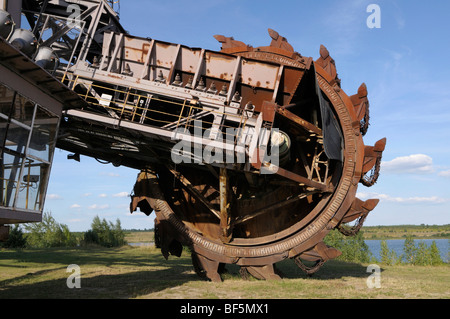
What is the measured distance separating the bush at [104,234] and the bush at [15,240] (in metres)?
5.69

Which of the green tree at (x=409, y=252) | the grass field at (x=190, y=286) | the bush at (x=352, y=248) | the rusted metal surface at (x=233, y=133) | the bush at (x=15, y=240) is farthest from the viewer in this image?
the bush at (x=15, y=240)

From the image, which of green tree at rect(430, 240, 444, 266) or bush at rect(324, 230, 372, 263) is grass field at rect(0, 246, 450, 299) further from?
bush at rect(324, 230, 372, 263)

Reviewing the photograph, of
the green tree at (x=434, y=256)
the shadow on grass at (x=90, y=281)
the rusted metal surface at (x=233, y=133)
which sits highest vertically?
the rusted metal surface at (x=233, y=133)

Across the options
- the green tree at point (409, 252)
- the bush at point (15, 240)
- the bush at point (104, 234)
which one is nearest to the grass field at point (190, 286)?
the green tree at point (409, 252)

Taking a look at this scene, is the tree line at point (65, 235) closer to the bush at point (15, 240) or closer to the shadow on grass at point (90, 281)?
the bush at point (15, 240)

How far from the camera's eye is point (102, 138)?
13047 millimetres

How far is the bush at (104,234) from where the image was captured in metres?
34.5

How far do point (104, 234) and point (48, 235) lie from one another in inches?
195

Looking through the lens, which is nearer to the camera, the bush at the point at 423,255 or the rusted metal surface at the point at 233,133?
the rusted metal surface at the point at 233,133

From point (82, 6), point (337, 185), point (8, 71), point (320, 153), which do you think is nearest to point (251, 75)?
point (320, 153)

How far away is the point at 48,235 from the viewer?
34719 millimetres

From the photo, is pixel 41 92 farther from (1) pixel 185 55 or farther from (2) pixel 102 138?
(1) pixel 185 55

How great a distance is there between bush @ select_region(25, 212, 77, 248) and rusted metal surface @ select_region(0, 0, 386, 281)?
2316 centimetres

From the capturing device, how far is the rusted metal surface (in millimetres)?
12002
